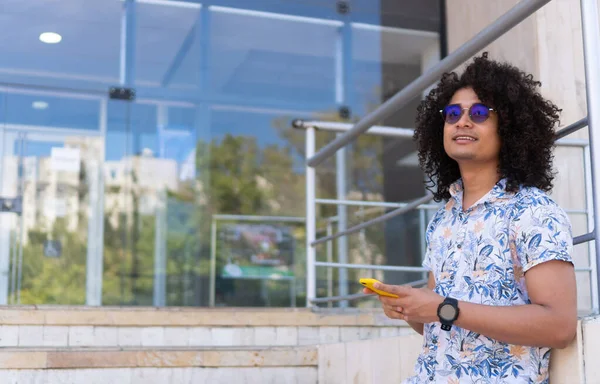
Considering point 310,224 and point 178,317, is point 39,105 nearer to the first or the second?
point 310,224

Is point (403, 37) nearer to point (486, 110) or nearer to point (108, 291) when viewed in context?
point (108, 291)

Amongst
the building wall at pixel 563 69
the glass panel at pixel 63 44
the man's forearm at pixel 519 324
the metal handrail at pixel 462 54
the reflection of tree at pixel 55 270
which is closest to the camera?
the man's forearm at pixel 519 324

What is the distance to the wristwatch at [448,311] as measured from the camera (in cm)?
150

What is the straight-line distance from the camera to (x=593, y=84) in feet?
5.71

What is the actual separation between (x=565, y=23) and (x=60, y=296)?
148 inches

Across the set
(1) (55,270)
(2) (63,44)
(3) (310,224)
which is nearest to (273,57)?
(2) (63,44)

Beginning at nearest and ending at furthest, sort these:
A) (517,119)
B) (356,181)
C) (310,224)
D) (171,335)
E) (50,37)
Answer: (517,119) < (171,335) < (310,224) < (50,37) < (356,181)

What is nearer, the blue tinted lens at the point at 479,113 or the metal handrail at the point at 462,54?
the blue tinted lens at the point at 479,113

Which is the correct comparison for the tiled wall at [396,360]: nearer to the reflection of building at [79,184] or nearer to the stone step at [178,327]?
the stone step at [178,327]

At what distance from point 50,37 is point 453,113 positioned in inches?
194

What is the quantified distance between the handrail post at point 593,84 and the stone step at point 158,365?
160 cm

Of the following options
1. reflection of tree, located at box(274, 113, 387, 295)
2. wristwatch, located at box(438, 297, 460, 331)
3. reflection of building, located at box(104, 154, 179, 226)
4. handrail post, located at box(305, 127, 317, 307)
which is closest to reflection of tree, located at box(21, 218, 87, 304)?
reflection of building, located at box(104, 154, 179, 226)

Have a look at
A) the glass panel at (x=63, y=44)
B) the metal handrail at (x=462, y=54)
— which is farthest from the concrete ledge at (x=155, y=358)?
the glass panel at (x=63, y=44)

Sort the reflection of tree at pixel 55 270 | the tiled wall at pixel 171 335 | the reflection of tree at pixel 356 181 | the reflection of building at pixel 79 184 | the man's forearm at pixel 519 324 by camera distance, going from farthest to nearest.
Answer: the reflection of tree at pixel 356 181 < the reflection of building at pixel 79 184 < the reflection of tree at pixel 55 270 < the tiled wall at pixel 171 335 < the man's forearm at pixel 519 324
